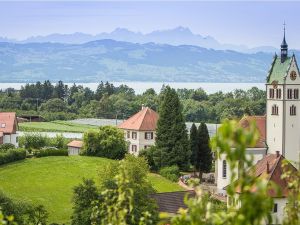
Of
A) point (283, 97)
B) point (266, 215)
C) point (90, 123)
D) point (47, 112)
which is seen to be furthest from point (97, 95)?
point (266, 215)

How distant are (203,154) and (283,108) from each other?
33.3 feet

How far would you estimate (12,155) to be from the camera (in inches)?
2037

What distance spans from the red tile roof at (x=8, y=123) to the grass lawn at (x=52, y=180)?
976 centimetres

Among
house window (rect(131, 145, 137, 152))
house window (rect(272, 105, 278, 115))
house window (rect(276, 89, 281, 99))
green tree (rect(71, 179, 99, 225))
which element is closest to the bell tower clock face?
house window (rect(276, 89, 281, 99))

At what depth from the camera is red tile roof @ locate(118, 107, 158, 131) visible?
198 feet

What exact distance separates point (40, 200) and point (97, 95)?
93.8 m

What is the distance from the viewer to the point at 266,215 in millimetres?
5449

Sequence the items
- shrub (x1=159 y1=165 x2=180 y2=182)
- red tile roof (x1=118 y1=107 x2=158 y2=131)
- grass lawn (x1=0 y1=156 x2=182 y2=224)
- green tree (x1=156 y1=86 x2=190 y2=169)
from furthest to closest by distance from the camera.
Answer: red tile roof (x1=118 y1=107 x2=158 y2=131), green tree (x1=156 y1=86 x2=190 y2=169), shrub (x1=159 y1=165 x2=180 y2=182), grass lawn (x1=0 y1=156 x2=182 y2=224)

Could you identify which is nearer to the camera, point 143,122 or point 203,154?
point 203,154

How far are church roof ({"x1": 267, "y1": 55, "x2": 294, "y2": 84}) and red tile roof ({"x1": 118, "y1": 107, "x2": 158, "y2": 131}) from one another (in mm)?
15602

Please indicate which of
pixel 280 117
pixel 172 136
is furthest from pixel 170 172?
pixel 280 117

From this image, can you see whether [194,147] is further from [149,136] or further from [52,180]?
[52,180]

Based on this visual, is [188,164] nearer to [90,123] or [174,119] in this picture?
[174,119]

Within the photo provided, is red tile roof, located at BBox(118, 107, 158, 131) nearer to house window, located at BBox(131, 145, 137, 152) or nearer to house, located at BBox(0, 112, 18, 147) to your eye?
house window, located at BBox(131, 145, 137, 152)
